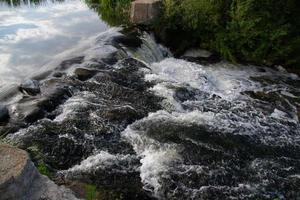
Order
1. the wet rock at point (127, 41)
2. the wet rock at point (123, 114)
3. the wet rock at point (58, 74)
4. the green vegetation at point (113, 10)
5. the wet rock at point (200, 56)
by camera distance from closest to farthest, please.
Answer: the wet rock at point (123, 114), the wet rock at point (58, 74), the wet rock at point (127, 41), the wet rock at point (200, 56), the green vegetation at point (113, 10)

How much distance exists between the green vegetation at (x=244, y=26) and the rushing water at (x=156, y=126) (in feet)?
1.72

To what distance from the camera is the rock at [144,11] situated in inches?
404

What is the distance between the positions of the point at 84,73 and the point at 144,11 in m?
3.11

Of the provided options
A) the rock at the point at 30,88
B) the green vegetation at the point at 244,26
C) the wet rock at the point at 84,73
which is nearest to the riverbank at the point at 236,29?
the green vegetation at the point at 244,26

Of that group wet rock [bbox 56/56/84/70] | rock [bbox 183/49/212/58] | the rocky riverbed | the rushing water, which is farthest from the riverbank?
wet rock [bbox 56/56/84/70]

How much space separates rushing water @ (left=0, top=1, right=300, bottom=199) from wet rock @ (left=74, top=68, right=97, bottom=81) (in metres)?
0.02

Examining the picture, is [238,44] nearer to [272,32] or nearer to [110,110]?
[272,32]

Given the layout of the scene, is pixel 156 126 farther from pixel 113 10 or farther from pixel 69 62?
pixel 113 10

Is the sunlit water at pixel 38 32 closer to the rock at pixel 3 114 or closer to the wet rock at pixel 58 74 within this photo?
the wet rock at pixel 58 74

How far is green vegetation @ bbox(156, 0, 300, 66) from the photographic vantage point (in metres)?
9.16

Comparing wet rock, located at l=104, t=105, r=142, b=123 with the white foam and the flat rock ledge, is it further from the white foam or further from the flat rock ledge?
the flat rock ledge

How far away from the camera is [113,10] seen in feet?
39.3

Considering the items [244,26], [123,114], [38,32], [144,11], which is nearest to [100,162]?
[123,114]

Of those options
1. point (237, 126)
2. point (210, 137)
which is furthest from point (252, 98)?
point (210, 137)
